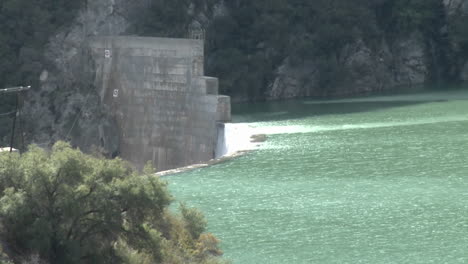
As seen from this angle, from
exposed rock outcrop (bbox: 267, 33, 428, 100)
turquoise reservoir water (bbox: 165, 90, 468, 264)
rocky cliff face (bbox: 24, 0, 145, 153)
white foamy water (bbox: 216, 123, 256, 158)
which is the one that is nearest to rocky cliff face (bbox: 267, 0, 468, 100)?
exposed rock outcrop (bbox: 267, 33, 428, 100)

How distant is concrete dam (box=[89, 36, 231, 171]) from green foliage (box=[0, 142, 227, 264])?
22597 mm

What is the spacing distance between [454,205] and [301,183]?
5.93 m

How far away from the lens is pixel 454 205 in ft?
101

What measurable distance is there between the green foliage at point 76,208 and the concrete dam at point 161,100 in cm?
2260

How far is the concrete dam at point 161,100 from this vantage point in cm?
4597

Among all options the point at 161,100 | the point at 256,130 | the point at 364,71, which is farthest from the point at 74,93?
the point at 364,71

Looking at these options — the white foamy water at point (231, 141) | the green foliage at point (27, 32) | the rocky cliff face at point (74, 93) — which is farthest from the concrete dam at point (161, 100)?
the green foliage at point (27, 32)

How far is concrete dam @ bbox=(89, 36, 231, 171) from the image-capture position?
45969 millimetres

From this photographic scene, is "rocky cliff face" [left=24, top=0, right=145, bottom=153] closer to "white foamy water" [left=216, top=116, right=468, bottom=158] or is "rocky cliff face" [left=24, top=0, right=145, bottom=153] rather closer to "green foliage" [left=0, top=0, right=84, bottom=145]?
"green foliage" [left=0, top=0, right=84, bottom=145]

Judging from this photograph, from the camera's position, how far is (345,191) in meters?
33.5

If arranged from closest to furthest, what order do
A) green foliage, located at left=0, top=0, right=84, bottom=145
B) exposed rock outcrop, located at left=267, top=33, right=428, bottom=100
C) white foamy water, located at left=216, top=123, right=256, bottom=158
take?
white foamy water, located at left=216, top=123, right=256, bottom=158
green foliage, located at left=0, top=0, right=84, bottom=145
exposed rock outcrop, located at left=267, top=33, right=428, bottom=100

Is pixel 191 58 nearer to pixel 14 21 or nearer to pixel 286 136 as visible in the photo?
pixel 286 136

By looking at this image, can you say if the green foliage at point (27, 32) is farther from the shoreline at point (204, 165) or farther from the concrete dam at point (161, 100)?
the shoreline at point (204, 165)

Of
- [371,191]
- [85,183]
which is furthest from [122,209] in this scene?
[371,191]
